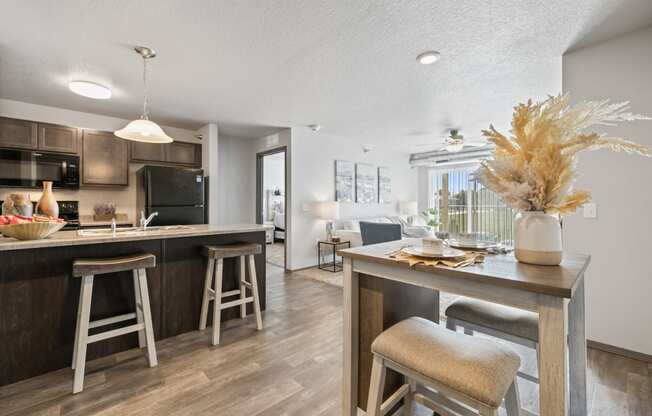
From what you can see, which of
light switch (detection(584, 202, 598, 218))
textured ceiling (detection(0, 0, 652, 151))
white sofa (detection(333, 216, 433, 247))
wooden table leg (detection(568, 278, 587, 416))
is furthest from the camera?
white sofa (detection(333, 216, 433, 247))

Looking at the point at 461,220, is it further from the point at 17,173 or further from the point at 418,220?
the point at 418,220

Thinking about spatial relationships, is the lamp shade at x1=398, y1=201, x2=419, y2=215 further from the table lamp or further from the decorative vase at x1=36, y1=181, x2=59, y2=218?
the decorative vase at x1=36, y1=181, x2=59, y2=218

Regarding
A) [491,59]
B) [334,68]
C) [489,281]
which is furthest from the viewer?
[334,68]

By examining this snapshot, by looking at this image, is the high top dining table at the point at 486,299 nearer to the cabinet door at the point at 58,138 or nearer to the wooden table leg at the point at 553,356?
the wooden table leg at the point at 553,356

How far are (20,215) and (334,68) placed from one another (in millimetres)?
2620

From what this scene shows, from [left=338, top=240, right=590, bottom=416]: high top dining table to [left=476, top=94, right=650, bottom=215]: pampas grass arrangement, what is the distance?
27cm

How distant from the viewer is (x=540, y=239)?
3.37 ft

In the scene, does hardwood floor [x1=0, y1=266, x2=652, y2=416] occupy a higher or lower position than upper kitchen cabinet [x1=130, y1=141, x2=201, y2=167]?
lower

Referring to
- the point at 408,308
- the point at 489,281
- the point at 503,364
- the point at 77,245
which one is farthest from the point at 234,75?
the point at 503,364

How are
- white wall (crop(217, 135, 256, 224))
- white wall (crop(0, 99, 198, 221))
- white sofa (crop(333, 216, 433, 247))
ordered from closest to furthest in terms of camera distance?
white wall (crop(0, 99, 198, 221))
white sofa (crop(333, 216, 433, 247))
white wall (crop(217, 135, 256, 224))

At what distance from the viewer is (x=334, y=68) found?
259 centimetres

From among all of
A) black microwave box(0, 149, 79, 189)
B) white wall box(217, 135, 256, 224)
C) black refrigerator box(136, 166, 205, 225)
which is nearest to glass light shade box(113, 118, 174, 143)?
black refrigerator box(136, 166, 205, 225)

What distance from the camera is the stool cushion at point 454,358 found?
0.86 meters

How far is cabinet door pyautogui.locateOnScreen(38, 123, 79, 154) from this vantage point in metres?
3.43
